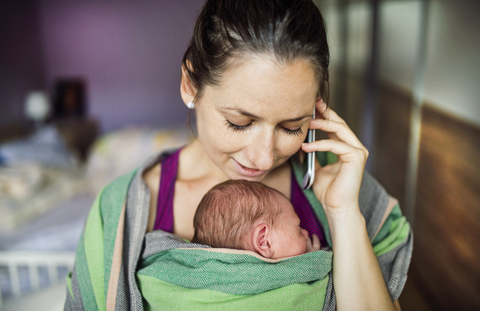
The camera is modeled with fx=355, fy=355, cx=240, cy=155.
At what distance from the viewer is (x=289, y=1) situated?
0.78 metres

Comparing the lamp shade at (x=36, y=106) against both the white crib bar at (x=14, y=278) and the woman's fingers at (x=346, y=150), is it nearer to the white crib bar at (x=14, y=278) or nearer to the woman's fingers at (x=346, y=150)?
the white crib bar at (x=14, y=278)

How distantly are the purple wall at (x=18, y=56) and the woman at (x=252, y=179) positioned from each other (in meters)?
3.31

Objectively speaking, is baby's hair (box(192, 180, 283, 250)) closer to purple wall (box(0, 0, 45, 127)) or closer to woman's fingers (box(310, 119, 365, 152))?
woman's fingers (box(310, 119, 365, 152))

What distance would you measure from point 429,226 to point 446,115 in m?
0.77

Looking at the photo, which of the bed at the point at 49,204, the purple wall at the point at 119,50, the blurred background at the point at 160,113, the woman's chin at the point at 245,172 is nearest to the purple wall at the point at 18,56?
the blurred background at the point at 160,113

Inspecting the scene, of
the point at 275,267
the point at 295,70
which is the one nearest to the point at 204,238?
the point at 275,267

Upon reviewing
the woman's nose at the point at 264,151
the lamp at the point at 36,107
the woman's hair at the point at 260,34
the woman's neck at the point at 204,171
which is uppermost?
the woman's hair at the point at 260,34

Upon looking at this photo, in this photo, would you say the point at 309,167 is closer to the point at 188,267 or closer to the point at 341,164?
the point at 341,164

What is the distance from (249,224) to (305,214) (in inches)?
7.3

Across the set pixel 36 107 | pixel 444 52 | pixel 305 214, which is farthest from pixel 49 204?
pixel 444 52

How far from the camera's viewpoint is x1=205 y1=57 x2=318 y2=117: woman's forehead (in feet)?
2.50

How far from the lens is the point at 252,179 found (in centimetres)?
99

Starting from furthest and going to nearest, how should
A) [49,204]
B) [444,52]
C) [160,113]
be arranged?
[160,113] < [49,204] < [444,52]

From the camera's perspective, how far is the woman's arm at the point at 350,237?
875 millimetres
